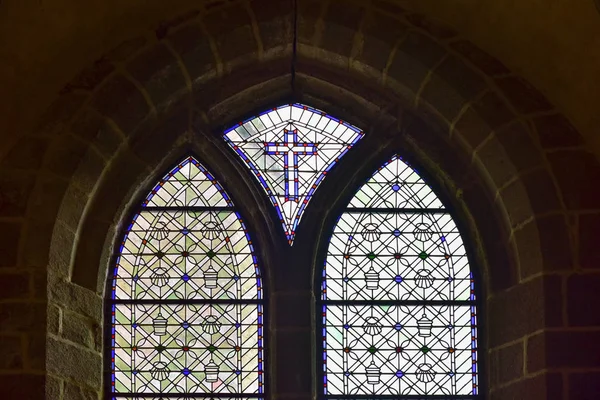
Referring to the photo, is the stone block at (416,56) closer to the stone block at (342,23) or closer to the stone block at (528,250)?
the stone block at (342,23)

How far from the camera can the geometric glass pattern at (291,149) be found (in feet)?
21.9

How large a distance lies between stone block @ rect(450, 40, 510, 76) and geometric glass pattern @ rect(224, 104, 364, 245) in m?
0.77

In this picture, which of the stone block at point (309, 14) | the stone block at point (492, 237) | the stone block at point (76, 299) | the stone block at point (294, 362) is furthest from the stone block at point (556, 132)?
the stone block at point (76, 299)

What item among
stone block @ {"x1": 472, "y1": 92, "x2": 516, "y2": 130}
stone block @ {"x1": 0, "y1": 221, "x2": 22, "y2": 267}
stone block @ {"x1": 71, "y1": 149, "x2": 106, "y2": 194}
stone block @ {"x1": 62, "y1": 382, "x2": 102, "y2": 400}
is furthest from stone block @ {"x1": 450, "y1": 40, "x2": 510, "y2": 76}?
stone block @ {"x1": 62, "y1": 382, "x2": 102, "y2": 400}

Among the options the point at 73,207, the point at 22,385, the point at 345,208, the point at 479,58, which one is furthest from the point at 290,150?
the point at 22,385

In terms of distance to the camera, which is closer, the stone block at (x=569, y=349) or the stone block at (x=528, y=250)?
the stone block at (x=569, y=349)

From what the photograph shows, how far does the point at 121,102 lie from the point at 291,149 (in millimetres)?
1020

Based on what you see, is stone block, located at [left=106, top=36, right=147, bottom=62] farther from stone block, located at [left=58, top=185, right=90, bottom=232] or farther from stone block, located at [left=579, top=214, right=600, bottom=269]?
stone block, located at [left=579, top=214, right=600, bottom=269]

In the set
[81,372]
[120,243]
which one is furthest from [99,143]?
[81,372]

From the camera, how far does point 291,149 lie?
676 centimetres

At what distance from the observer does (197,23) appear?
638 cm

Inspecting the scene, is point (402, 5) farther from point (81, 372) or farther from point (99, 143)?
point (81, 372)

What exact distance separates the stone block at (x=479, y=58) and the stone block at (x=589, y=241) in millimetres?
887

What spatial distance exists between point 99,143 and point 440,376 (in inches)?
83.4
